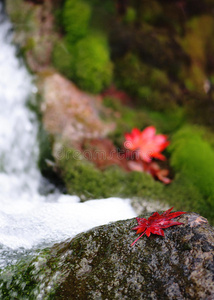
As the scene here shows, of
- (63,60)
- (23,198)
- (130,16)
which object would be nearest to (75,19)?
(63,60)

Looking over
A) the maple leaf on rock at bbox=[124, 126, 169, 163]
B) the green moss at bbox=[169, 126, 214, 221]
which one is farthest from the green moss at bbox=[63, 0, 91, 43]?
the green moss at bbox=[169, 126, 214, 221]

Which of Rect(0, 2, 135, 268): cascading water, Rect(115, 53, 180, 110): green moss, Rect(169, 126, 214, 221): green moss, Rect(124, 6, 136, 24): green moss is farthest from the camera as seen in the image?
Rect(124, 6, 136, 24): green moss

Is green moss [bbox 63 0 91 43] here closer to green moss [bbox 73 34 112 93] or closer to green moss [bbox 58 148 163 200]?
green moss [bbox 73 34 112 93]

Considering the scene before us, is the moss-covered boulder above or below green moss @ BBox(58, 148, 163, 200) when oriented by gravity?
above

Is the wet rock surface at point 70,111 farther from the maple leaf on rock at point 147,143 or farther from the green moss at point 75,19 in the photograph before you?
the green moss at point 75,19

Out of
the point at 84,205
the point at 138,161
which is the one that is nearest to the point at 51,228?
the point at 84,205

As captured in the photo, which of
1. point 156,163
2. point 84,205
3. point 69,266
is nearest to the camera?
point 69,266

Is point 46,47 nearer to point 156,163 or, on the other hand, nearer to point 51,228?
point 156,163

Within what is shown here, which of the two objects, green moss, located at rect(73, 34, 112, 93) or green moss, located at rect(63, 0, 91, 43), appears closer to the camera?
green moss, located at rect(73, 34, 112, 93)
